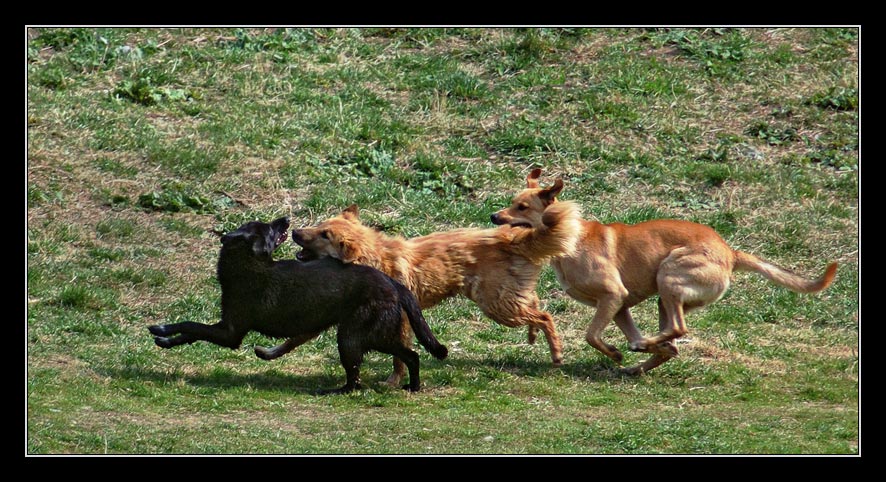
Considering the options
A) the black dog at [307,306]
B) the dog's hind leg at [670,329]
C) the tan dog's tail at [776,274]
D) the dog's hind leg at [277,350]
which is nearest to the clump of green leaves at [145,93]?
the dog's hind leg at [277,350]

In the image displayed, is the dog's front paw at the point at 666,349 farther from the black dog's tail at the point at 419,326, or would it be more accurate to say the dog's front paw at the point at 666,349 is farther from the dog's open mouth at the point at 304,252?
the dog's open mouth at the point at 304,252

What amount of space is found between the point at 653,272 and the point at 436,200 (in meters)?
4.55

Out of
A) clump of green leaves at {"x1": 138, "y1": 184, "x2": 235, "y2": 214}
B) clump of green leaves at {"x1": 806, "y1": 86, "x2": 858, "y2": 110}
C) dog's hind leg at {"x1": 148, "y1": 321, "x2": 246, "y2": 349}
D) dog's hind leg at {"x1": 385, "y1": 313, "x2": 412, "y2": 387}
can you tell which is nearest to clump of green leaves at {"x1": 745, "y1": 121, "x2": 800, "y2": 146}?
clump of green leaves at {"x1": 806, "y1": 86, "x2": 858, "y2": 110}

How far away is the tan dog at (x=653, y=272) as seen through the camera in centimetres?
1070

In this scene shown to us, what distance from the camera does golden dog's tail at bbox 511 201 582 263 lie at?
1062 cm

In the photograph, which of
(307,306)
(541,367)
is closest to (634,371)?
(541,367)

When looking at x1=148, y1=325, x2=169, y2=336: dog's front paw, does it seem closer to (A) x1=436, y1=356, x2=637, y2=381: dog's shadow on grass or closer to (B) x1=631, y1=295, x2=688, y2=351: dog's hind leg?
(A) x1=436, y1=356, x2=637, y2=381: dog's shadow on grass

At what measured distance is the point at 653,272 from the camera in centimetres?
1091

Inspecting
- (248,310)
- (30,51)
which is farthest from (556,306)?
(30,51)

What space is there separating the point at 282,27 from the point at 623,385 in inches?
393

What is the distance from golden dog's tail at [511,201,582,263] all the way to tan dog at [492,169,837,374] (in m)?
0.25

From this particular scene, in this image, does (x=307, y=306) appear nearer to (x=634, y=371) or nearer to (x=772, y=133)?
(x=634, y=371)

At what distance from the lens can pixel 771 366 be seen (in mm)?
11109

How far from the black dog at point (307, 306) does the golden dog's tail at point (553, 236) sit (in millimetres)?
1309
